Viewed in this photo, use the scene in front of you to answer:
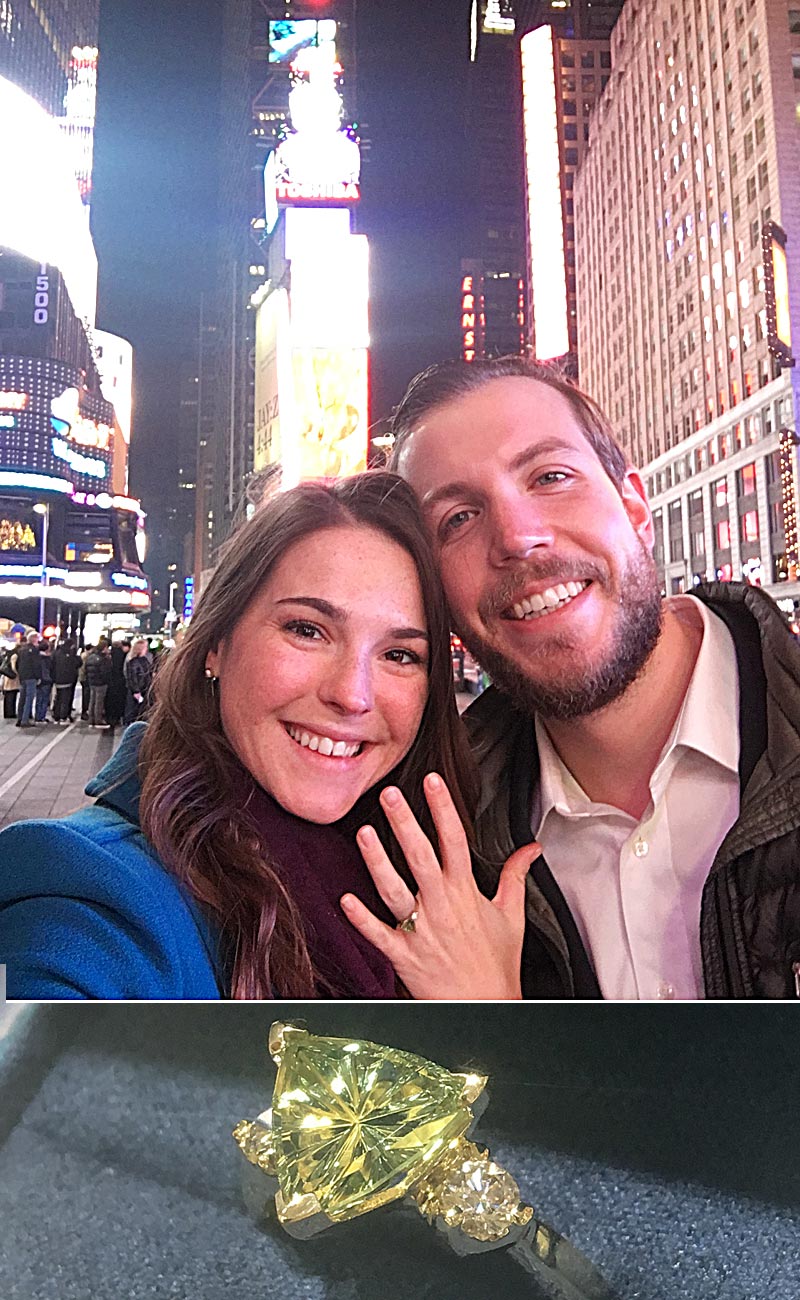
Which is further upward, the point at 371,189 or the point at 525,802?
the point at 371,189

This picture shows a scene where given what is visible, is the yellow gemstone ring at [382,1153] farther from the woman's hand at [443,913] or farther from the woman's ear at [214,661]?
the woman's ear at [214,661]

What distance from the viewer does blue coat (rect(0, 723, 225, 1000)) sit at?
1529 mm

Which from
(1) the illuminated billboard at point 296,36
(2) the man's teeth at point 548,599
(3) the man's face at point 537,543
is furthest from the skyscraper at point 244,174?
(2) the man's teeth at point 548,599

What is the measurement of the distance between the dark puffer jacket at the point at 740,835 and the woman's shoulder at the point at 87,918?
2.27ft

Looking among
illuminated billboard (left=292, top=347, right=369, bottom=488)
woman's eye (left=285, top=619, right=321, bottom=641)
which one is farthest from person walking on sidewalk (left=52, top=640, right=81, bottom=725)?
illuminated billboard (left=292, top=347, right=369, bottom=488)

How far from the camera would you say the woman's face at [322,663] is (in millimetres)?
1713

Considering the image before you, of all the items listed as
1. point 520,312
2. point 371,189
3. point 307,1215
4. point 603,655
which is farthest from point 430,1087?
point 371,189

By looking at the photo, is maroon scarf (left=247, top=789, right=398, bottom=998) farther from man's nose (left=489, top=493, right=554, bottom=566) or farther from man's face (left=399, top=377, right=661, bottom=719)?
man's nose (left=489, top=493, right=554, bottom=566)

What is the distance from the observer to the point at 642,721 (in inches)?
71.1

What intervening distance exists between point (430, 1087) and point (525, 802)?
71cm

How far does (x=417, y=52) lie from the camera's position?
2.31 meters

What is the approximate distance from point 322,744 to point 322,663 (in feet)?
0.57

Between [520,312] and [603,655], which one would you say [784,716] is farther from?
[520,312]

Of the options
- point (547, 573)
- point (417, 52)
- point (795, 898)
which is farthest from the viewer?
point (417, 52)
